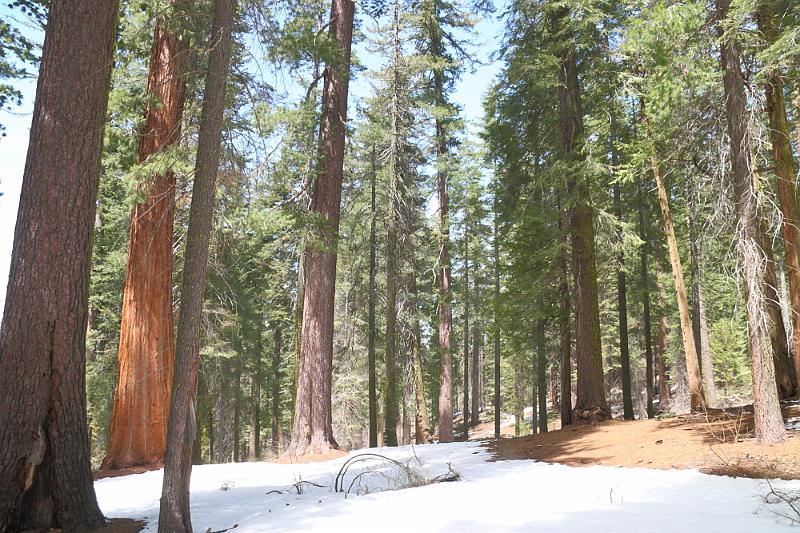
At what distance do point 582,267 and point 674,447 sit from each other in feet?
14.4

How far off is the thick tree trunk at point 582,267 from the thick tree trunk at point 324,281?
4797 millimetres

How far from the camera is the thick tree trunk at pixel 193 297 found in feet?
15.1

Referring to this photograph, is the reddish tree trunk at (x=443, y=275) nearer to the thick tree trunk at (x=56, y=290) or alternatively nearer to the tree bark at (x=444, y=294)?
the tree bark at (x=444, y=294)

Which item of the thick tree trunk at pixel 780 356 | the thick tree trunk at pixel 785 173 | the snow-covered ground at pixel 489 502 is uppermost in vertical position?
the thick tree trunk at pixel 785 173

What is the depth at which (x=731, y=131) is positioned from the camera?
8.06 meters

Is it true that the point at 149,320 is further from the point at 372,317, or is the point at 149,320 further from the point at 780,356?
the point at 780,356

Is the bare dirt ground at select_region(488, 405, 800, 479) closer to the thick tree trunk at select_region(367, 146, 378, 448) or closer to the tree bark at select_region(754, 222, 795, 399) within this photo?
the tree bark at select_region(754, 222, 795, 399)

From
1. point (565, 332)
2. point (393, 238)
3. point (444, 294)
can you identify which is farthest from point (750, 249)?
point (393, 238)

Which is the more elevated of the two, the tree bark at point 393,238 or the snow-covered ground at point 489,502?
the tree bark at point 393,238

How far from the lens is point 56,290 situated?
480 cm

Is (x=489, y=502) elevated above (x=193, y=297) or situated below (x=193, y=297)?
below

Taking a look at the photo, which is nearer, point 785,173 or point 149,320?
point 149,320

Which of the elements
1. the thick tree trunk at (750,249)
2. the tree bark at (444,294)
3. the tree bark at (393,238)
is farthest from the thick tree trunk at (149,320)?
A: the tree bark at (444,294)

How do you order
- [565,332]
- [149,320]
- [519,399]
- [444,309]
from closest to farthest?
[149,320] < [565,332] < [444,309] < [519,399]
